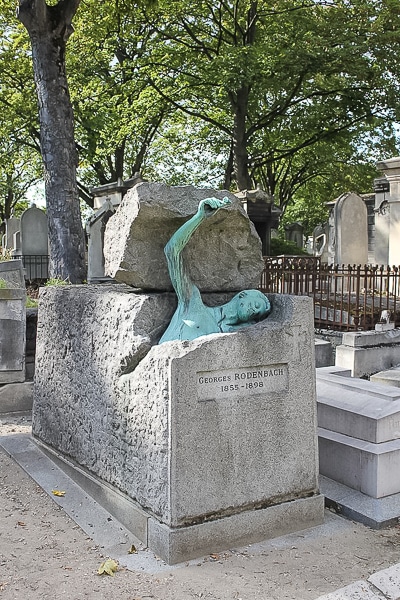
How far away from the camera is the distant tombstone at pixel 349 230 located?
610 inches

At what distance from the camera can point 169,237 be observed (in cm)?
414

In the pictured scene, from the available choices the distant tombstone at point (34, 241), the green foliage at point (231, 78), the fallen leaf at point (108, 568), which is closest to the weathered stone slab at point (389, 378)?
the fallen leaf at point (108, 568)

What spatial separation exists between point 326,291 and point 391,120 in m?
12.7

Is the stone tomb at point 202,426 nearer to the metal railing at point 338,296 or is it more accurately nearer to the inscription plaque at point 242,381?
the inscription plaque at point 242,381

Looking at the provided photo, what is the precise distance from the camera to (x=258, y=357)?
12.3ft

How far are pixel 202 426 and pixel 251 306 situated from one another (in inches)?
34.1

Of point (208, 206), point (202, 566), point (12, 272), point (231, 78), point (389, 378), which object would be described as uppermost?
point (231, 78)

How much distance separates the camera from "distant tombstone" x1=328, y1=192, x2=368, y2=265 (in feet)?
50.8

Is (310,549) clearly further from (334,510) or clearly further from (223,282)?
(223,282)

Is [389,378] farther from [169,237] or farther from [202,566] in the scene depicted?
[202,566]

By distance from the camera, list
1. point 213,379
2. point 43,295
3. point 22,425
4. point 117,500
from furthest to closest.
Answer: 1. point 22,425
2. point 43,295
3. point 117,500
4. point 213,379

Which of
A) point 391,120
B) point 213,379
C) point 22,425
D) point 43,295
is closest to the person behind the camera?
point 213,379

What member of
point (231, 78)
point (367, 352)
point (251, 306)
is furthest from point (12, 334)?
point (231, 78)

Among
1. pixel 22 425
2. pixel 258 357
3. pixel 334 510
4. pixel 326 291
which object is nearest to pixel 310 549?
pixel 334 510
